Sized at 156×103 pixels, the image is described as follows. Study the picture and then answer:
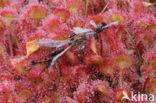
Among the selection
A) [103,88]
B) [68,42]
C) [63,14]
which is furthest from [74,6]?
[103,88]

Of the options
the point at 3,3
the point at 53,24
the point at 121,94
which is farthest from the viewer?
the point at 3,3

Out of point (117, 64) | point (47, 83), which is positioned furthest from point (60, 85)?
point (117, 64)

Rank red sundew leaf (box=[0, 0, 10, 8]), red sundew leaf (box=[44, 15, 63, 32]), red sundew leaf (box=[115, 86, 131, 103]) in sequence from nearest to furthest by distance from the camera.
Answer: red sundew leaf (box=[115, 86, 131, 103]), red sundew leaf (box=[44, 15, 63, 32]), red sundew leaf (box=[0, 0, 10, 8])

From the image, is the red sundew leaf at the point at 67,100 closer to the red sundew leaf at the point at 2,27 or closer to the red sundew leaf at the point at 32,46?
the red sundew leaf at the point at 32,46

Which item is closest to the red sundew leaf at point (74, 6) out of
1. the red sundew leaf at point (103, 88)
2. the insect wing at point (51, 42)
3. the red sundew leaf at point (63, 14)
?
the red sundew leaf at point (63, 14)

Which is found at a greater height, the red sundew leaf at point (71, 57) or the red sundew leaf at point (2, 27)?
the red sundew leaf at point (2, 27)

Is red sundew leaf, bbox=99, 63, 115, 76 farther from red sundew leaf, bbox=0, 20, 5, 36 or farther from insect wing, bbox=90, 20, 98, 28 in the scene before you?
red sundew leaf, bbox=0, 20, 5, 36

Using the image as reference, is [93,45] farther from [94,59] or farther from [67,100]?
[67,100]

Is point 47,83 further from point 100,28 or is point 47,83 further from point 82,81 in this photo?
point 100,28

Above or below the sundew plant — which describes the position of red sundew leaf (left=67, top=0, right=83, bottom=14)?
above

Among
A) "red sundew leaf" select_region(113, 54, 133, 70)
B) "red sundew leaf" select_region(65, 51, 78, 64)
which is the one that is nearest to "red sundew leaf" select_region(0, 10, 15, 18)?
"red sundew leaf" select_region(65, 51, 78, 64)

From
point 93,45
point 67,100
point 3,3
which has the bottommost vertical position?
point 67,100

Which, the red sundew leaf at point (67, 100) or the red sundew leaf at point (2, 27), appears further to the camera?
the red sundew leaf at point (2, 27)
